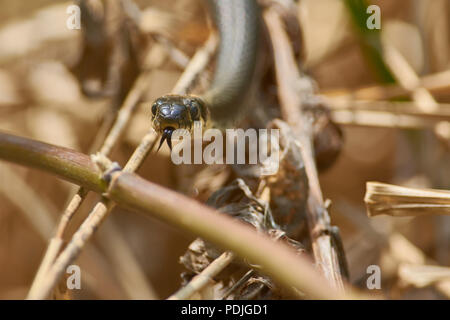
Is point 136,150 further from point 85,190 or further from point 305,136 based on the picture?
point 305,136

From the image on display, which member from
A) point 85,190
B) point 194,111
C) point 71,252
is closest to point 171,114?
point 194,111

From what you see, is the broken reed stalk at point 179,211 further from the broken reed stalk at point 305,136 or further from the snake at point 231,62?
the snake at point 231,62

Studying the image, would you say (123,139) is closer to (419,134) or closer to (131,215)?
(131,215)

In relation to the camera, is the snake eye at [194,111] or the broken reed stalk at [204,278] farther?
the snake eye at [194,111]

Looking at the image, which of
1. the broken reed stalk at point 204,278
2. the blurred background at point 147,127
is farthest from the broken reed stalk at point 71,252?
the blurred background at point 147,127

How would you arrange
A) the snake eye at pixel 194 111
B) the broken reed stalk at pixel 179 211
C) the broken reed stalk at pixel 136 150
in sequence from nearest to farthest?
the broken reed stalk at pixel 179 211
the broken reed stalk at pixel 136 150
the snake eye at pixel 194 111
